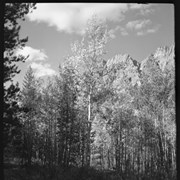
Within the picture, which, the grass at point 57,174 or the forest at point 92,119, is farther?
the forest at point 92,119

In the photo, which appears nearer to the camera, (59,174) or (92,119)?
(59,174)

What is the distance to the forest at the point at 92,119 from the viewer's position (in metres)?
6.02

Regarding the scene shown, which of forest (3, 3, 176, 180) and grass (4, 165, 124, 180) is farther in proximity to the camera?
forest (3, 3, 176, 180)

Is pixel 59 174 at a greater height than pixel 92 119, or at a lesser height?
lesser

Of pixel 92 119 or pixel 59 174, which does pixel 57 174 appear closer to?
pixel 59 174

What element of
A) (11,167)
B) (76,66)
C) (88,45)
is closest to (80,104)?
(76,66)

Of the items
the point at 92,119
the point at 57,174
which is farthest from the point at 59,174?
the point at 92,119

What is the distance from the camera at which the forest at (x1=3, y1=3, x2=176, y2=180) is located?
602 cm

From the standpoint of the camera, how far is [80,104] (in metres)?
6.77

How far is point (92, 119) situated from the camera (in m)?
6.82

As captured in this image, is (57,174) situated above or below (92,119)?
below

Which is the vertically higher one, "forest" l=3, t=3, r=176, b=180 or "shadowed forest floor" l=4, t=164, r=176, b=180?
"forest" l=3, t=3, r=176, b=180

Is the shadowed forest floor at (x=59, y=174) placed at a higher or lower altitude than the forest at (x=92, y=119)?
lower

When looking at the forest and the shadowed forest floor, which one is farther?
the forest
